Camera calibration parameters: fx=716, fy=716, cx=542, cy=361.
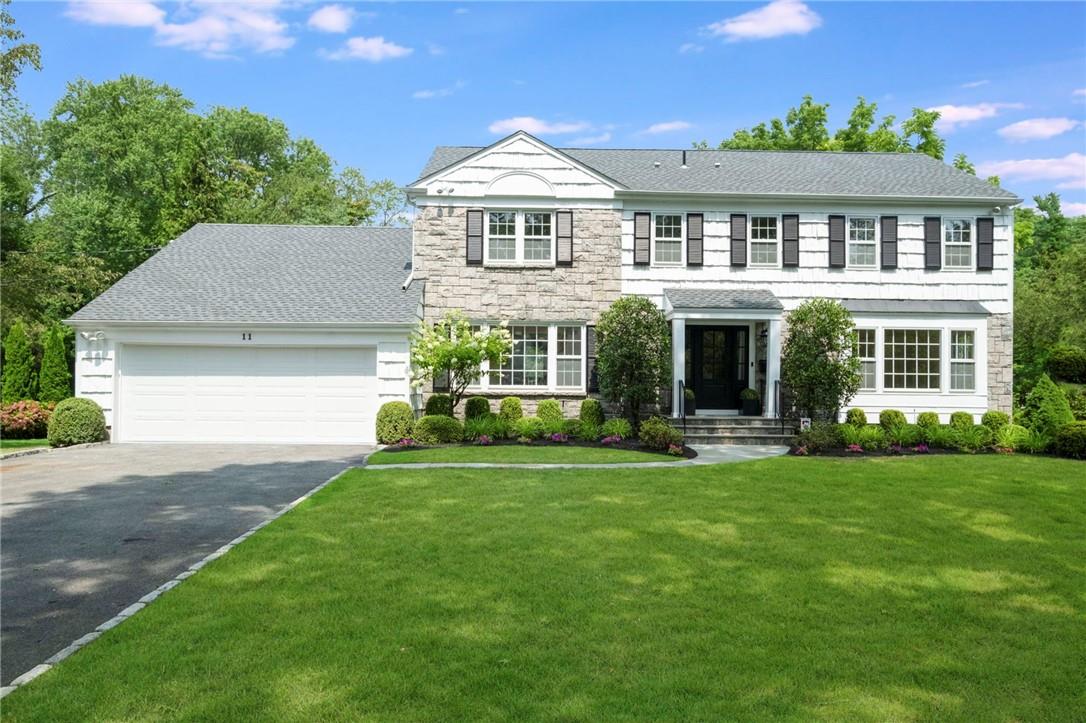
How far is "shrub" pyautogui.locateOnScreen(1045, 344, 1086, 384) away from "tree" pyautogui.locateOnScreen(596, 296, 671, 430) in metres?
11.1

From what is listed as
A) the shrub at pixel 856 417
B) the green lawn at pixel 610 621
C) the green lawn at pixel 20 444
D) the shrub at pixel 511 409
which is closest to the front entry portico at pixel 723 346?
the shrub at pixel 856 417

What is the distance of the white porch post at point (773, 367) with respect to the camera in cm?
1752

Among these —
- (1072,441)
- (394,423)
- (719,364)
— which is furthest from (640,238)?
(1072,441)

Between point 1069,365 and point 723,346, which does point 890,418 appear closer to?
point 723,346

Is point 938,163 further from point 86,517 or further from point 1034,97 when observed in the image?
point 86,517

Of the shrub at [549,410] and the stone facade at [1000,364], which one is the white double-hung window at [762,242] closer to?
the stone facade at [1000,364]

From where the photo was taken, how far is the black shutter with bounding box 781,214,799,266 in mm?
18438

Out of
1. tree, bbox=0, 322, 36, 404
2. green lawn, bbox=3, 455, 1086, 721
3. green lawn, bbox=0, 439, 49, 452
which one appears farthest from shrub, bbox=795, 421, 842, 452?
tree, bbox=0, 322, 36, 404

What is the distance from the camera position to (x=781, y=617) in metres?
5.03

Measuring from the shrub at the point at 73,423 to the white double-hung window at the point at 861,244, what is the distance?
18.7 meters

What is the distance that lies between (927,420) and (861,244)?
5.09 metres

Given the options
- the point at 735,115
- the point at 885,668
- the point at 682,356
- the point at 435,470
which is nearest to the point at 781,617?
the point at 885,668

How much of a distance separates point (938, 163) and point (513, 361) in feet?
45.8

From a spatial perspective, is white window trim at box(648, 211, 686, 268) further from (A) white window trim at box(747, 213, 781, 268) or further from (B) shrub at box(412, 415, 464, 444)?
(B) shrub at box(412, 415, 464, 444)
